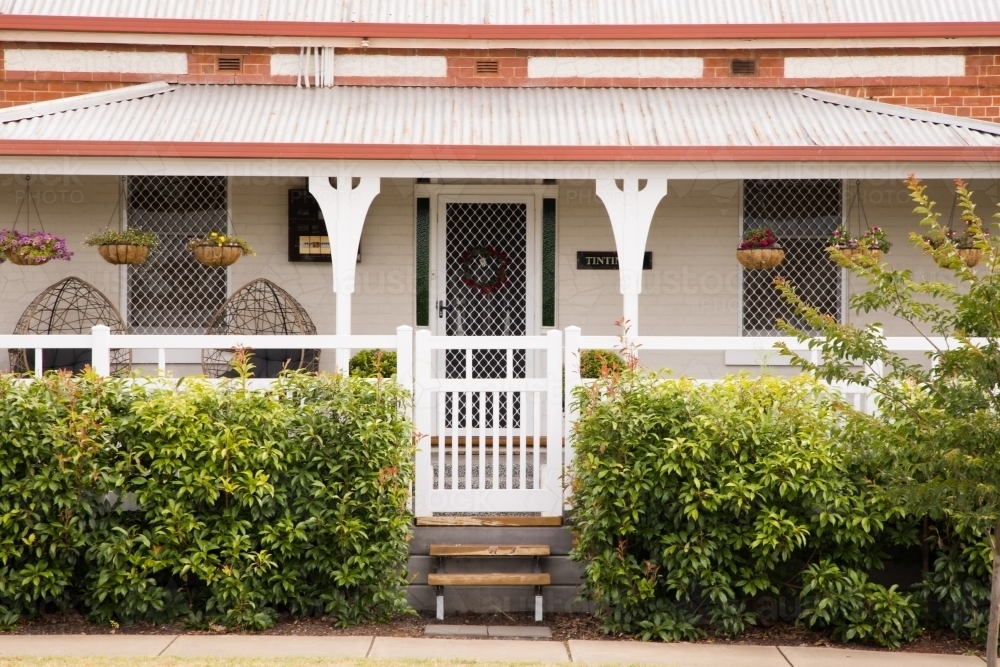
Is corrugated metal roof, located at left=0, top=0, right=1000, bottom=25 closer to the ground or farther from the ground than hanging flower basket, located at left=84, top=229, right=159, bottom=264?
farther from the ground

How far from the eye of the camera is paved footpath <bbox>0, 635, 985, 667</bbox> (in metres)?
5.72

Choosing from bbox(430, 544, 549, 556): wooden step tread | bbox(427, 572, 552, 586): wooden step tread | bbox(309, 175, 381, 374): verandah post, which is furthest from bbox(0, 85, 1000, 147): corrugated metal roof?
bbox(427, 572, 552, 586): wooden step tread

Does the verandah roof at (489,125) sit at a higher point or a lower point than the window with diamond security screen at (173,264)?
higher

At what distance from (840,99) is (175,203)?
272 inches

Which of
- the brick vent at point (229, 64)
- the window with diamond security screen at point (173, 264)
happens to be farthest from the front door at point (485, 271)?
the brick vent at point (229, 64)

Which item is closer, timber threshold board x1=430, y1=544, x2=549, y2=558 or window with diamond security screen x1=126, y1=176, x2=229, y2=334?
timber threshold board x1=430, y1=544, x2=549, y2=558

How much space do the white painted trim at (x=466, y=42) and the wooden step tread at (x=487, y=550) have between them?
6273mm

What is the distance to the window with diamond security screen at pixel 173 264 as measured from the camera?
418 inches

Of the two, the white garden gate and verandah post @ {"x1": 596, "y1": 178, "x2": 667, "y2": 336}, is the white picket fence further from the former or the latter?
verandah post @ {"x1": 596, "y1": 178, "x2": 667, "y2": 336}

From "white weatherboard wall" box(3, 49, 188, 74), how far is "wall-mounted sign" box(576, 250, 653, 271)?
4688 millimetres

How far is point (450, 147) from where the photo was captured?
9.20 m

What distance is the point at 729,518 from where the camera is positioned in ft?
20.6

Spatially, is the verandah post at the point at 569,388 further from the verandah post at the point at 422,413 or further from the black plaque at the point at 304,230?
the black plaque at the point at 304,230

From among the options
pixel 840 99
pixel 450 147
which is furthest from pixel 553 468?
pixel 840 99
